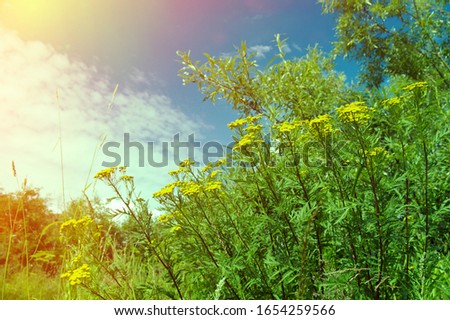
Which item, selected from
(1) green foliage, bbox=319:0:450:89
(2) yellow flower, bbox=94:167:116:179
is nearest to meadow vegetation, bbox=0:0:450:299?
(2) yellow flower, bbox=94:167:116:179

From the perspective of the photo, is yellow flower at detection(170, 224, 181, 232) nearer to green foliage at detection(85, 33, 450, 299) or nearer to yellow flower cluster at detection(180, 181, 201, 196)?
green foliage at detection(85, 33, 450, 299)

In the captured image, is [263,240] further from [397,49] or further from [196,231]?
[397,49]

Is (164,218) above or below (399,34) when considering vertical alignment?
below

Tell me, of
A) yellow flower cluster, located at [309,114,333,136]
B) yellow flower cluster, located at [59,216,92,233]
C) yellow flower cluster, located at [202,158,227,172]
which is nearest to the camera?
yellow flower cluster, located at [309,114,333,136]

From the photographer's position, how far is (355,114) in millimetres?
2037

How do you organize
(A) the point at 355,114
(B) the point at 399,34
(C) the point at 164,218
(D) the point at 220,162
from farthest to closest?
(B) the point at 399,34 → (D) the point at 220,162 → (C) the point at 164,218 → (A) the point at 355,114

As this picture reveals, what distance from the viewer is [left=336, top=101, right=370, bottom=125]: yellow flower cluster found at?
2.00m

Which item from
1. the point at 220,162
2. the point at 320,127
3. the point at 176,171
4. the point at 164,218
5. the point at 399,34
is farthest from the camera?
the point at 399,34

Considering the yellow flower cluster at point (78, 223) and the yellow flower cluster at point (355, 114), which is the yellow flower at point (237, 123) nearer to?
the yellow flower cluster at point (355, 114)

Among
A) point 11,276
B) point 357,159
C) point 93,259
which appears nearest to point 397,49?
point 357,159

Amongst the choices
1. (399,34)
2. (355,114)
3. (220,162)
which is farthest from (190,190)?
(399,34)

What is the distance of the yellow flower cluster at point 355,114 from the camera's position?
2002 mm

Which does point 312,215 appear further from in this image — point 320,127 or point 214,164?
point 214,164

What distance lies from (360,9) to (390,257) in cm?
485
